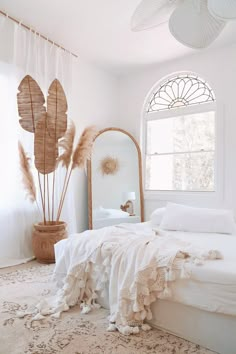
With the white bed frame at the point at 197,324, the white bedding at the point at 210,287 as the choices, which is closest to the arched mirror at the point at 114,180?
the white bed frame at the point at 197,324

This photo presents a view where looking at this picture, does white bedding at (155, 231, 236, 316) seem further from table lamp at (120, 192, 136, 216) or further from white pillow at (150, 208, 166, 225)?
table lamp at (120, 192, 136, 216)

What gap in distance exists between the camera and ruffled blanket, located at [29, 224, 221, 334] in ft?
6.31

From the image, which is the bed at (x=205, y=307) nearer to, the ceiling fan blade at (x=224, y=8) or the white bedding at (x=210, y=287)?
the white bedding at (x=210, y=287)

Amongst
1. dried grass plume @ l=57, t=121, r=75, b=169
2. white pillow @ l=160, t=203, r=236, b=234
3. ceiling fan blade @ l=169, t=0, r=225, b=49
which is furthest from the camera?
dried grass plume @ l=57, t=121, r=75, b=169

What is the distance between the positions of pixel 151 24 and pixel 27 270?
2684mm

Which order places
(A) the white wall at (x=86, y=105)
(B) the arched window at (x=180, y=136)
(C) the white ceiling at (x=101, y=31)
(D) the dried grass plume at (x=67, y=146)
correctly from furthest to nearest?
(A) the white wall at (x=86, y=105)
(B) the arched window at (x=180, y=136)
(D) the dried grass plume at (x=67, y=146)
(C) the white ceiling at (x=101, y=31)

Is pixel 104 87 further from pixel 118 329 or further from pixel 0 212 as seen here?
pixel 118 329

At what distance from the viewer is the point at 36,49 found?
3709mm

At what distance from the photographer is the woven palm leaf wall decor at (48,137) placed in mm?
3457

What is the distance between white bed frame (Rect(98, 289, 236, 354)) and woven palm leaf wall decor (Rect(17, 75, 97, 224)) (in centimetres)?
203

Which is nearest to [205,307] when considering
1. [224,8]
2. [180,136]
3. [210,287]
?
[210,287]

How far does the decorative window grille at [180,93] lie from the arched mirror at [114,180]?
68 centimetres

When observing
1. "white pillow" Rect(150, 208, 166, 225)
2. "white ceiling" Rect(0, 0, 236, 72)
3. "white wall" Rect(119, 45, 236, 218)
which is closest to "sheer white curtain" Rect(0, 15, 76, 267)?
"white ceiling" Rect(0, 0, 236, 72)

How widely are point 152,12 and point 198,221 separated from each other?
1971 mm
